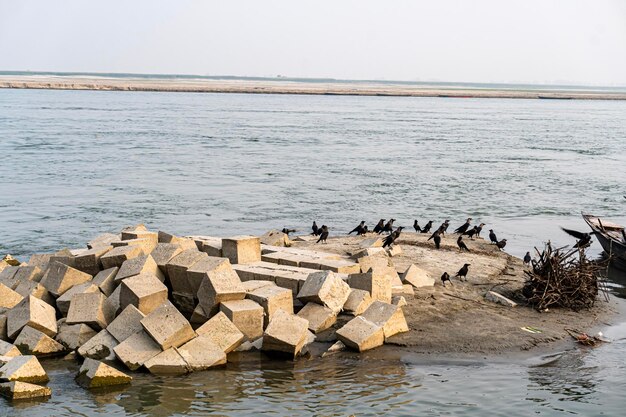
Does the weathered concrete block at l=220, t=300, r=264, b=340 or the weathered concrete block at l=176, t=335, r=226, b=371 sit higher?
the weathered concrete block at l=220, t=300, r=264, b=340

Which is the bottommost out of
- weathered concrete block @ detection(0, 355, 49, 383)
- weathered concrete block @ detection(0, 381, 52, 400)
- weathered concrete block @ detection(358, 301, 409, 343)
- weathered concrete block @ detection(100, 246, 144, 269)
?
weathered concrete block @ detection(0, 381, 52, 400)

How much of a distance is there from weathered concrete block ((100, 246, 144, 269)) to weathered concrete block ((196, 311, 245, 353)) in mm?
2299

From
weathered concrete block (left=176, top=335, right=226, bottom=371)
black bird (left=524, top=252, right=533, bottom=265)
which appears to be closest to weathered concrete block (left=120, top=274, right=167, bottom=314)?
weathered concrete block (left=176, top=335, right=226, bottom=371)

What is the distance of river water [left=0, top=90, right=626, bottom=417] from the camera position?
9.52m

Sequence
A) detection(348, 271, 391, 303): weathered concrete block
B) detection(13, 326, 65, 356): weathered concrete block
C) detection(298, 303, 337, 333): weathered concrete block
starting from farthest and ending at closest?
1. detection(348, 271, 391, 303): weathered concrete block
2. detection(298, 303, 337, 333): weathered concrete block
3. detection(13, 326, 65, 356): weathered concrete block

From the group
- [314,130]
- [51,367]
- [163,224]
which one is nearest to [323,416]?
[51,367]

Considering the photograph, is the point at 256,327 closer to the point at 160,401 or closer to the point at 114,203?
the point at 160,401

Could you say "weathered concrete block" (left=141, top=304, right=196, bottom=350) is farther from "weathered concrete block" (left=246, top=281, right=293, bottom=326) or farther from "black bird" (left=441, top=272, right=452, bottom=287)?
"black bird" (left=441, top=272, right=452, bottom=287)

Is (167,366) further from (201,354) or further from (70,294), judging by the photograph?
(70,294)

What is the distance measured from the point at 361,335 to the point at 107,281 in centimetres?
400

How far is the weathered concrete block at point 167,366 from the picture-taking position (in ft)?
33.4

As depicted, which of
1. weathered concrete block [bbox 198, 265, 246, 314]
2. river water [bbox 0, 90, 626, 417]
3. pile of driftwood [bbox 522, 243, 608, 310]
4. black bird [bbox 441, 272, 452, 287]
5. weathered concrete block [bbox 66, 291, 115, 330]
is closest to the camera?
river water [bbox 0, 90, 626, 417]

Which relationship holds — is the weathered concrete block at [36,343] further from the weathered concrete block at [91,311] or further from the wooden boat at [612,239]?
the wooden boat at [612,239]

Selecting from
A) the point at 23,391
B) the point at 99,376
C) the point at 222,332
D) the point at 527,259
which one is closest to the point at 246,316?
the point at 222,332
